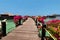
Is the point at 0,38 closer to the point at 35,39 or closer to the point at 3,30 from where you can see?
the point at 3,30

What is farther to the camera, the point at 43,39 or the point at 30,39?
the point at 30,39

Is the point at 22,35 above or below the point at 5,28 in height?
below

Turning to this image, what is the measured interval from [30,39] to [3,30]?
2.59 meters

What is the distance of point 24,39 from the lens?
46.5 ft

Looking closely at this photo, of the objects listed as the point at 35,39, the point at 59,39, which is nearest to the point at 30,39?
the point at 35,39

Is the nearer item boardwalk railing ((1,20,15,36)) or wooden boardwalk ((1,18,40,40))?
wooden boardwalk ((1,18,40,40))

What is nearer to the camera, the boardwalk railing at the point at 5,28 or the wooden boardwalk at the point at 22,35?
the wooden boardwalk at the point at 22,35

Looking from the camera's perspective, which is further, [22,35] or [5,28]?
[22,35]

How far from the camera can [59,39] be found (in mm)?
9133

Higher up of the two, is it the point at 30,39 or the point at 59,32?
the point at 59,32

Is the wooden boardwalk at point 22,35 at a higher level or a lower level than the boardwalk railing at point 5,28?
lower

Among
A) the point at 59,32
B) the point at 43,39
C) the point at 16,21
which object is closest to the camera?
the point at 59,32

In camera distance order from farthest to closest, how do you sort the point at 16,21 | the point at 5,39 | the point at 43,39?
the point at 16,21 → the point at 5,39 → the point at 43,39

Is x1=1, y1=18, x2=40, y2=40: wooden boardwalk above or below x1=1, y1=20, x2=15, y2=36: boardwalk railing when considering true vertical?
below
